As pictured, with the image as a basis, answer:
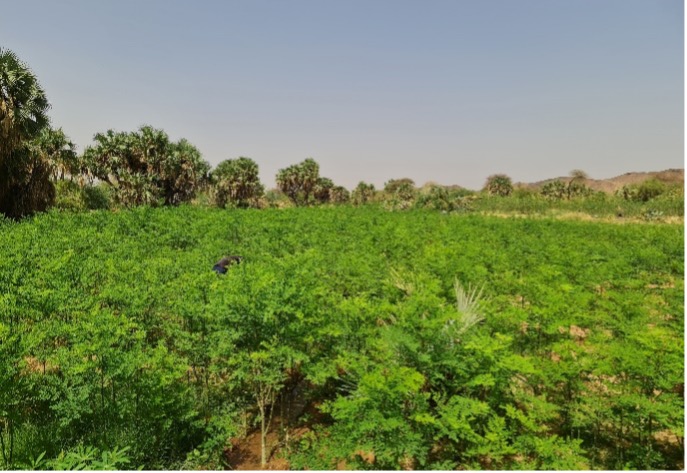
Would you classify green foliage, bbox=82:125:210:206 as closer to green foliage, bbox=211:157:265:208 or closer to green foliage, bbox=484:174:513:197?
green foliage, bbox=211:157:265:208

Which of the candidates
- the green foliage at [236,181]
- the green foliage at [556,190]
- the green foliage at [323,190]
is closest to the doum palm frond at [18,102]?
the green foliage at [236,181]

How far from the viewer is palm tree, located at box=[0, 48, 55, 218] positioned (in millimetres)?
21047

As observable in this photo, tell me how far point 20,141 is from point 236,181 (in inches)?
1309

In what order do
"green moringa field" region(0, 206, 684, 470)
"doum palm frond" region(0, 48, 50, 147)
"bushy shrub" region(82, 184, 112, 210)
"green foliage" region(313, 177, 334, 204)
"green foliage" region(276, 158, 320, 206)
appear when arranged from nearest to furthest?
"green moringa field" region(0, 206, 684, 470)
"doum palm frond" region(0, 48, 50, 147)
"bushy shrub" region(82, 184, 112, 210)
"green foliage" region(276, 158, 320, 206)
"green foliage" region(313, 177, 334, 204)

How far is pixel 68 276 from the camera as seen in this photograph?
11484 mm

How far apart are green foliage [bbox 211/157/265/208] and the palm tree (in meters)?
28.4

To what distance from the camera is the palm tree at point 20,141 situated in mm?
21047

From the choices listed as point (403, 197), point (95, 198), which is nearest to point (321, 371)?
point (95, 198)

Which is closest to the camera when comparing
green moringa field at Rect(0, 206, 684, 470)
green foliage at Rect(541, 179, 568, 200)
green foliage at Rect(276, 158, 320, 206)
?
green moringa field at Rect(0, 206, 684, 470)

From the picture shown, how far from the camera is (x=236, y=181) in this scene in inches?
2178

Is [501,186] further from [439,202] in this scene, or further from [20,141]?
[20,141]

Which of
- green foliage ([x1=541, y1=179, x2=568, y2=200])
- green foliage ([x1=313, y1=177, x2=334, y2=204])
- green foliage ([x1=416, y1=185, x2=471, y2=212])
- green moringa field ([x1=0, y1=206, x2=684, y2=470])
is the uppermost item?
green foliage ([x1=313, y1=177, x2=334, y2=204])

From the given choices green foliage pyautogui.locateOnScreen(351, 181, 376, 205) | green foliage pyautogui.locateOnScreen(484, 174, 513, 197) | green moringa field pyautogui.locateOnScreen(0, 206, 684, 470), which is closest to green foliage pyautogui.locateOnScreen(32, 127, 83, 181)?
green moringa field pyautogui.locateOnScreen(0, 206, 684, 470)

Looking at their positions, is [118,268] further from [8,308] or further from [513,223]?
[513,223]
